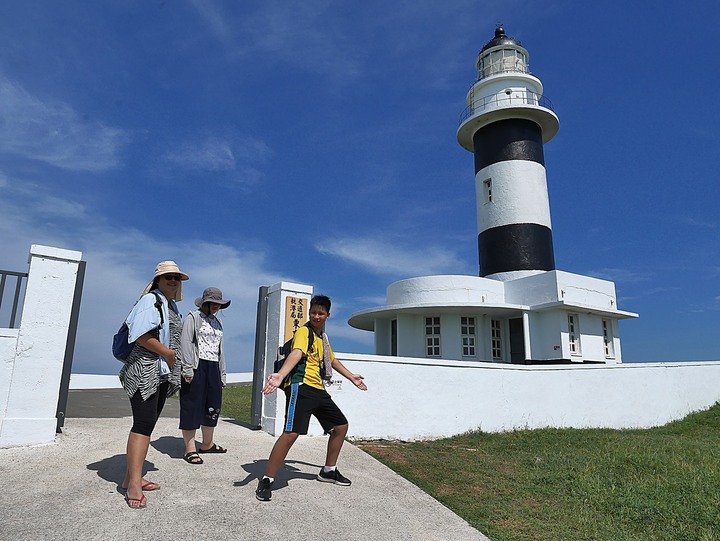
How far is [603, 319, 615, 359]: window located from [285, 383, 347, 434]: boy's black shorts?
1426 cm

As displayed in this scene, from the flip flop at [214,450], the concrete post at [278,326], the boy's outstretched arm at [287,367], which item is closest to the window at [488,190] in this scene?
the concrete post at [278,326]

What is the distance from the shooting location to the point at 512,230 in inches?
687

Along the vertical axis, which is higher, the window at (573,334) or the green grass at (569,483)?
the window at (573,334)

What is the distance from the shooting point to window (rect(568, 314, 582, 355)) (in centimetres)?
1527

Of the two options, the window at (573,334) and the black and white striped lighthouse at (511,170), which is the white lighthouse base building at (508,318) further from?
the black and white striped lighthouse at (511,170)

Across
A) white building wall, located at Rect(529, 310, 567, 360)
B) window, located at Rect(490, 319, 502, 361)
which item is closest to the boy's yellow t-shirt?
white building wall, located at Rect(529, 310, 567, 360)

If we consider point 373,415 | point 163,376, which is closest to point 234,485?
point 163,376

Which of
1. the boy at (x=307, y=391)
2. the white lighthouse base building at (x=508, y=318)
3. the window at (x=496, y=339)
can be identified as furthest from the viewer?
the window at (x=496, y=339)

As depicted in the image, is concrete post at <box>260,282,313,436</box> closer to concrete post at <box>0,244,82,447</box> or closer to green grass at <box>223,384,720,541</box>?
green grass at <box>223,384,720,541</box>

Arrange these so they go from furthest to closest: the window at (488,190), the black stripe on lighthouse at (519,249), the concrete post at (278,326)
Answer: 1. the window at (488,190)
2. the black stripe on lighthouse at (519,249)
3. the concrete post at (278,326)

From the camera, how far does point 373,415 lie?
27.9 feet

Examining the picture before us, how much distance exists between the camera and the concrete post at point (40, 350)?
5.41 meters

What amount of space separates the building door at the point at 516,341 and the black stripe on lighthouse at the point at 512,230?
5.83ft

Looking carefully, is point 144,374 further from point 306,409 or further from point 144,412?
point 306,409
